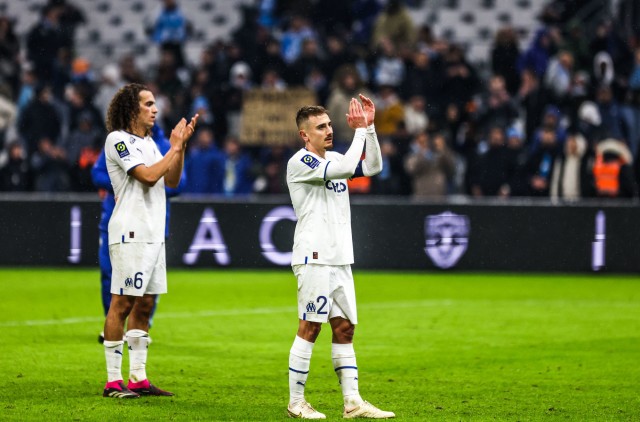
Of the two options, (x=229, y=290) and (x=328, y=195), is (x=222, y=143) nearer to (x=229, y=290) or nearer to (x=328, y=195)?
(x=229, y=290)

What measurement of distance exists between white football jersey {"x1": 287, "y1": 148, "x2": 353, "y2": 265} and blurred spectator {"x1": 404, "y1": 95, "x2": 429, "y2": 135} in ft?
44.0

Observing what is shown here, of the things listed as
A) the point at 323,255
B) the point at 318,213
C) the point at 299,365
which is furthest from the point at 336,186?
the point at 299,365

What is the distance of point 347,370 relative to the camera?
756cm

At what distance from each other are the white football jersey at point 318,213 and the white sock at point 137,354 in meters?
1.48

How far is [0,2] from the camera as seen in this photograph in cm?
2739

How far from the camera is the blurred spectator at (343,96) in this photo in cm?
2059

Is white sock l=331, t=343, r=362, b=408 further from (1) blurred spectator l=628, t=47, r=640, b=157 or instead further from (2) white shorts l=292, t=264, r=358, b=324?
(1) blurred spectator l=628, t=47, r=640, b=157

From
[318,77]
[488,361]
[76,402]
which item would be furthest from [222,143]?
[76,402]

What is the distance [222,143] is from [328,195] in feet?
48.3

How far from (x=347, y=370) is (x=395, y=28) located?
15.5 m

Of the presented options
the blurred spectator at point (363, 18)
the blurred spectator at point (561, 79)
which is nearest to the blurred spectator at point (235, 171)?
the blurred spectator at point (363, 18)

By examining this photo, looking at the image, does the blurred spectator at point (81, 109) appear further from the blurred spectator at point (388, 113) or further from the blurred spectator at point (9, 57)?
the blurred spectator at point (388, 113)

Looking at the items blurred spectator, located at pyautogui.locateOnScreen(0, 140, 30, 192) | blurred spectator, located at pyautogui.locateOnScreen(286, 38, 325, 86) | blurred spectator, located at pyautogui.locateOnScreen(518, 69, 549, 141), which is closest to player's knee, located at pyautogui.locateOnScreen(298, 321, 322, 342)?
blurred spectator, located at pyautogui.locateOnScreen(518, 69, 549, 141)

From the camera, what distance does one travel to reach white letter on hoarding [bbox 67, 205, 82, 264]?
18.7 metres
